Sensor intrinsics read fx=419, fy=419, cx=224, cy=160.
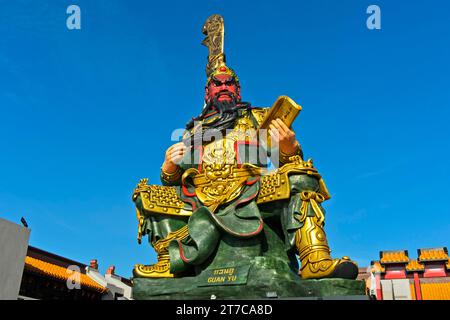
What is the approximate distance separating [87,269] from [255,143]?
11.0 m

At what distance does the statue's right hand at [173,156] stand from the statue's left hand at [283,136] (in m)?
1.26

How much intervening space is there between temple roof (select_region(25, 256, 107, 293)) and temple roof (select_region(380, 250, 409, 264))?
354 inches

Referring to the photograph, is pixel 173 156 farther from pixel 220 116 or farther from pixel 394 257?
pixel 394 257

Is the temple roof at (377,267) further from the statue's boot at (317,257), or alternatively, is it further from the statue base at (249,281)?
the statue's boot at (317,257)

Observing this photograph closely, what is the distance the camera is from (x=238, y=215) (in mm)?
4934

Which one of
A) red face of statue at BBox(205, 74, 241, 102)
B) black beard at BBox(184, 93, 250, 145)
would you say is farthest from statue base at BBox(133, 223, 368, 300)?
red face of statue at BBox(205, 74, 241, 102)

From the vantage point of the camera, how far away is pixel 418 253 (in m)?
13.0

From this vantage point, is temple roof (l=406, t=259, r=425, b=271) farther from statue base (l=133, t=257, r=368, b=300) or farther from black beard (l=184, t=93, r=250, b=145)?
statue base (l=133, t=257, r=368, b=300)

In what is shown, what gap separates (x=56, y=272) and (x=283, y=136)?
9864 mm

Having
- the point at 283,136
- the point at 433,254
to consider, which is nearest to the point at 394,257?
the point at 433,254

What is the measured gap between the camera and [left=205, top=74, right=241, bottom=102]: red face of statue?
644 centimetres
